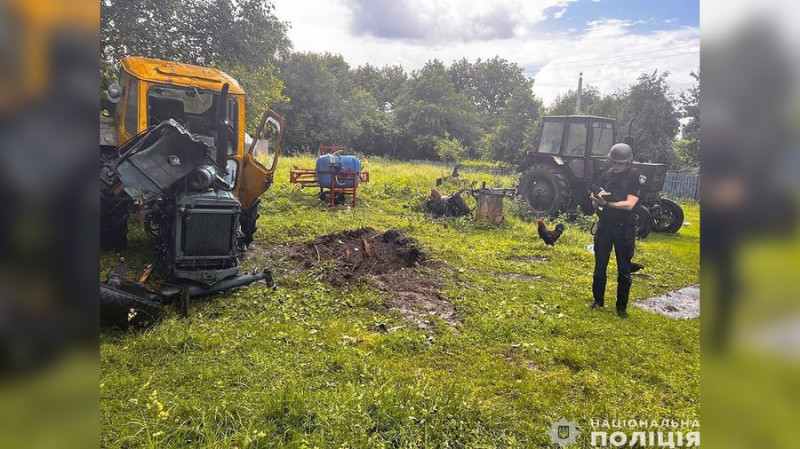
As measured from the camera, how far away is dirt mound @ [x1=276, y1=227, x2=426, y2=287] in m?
4.77

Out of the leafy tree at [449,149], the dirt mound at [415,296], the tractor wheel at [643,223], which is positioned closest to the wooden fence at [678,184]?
the tractor wheel at [643,223]

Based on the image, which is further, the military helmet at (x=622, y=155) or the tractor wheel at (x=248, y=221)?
the tractor wheel at (x=248, y=221)

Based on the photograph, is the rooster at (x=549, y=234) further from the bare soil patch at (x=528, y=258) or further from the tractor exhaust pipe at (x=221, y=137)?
the tractor exhaust pipe at (x=221, y=137)

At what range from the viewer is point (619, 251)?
3.80 m

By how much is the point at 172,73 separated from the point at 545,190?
611 centimetres

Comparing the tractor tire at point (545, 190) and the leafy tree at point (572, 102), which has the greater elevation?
the leafy tree at point (572, 102)

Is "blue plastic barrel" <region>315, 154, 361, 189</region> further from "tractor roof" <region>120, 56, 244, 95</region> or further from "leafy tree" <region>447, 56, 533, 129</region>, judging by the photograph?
"tractor roof" <region>120, 56, 244, 95</region>

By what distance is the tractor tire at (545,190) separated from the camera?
24.4 ft

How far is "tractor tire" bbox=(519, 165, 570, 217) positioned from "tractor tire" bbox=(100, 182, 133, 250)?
6266mm

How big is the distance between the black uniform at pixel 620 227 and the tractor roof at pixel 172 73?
13.1 ft

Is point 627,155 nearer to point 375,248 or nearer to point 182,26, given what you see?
point 375,248

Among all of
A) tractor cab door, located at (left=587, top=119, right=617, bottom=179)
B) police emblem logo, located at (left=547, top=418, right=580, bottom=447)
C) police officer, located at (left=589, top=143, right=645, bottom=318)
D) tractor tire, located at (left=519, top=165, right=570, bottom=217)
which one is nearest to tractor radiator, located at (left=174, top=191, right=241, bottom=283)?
police emblem logo, located at (left=547, top=418, right=580, bottom=447)

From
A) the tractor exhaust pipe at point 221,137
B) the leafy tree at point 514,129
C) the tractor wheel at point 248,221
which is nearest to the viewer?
the tractor exhaust pipe at point 221,137
